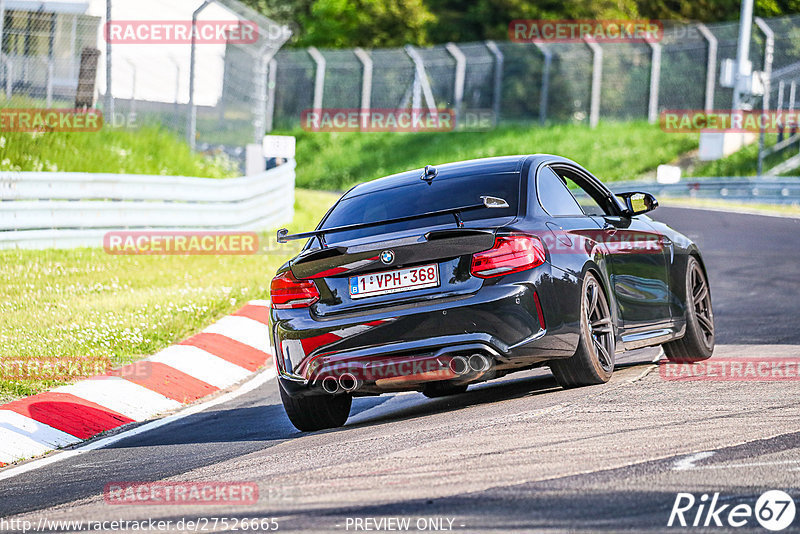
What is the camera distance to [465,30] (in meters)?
56.4

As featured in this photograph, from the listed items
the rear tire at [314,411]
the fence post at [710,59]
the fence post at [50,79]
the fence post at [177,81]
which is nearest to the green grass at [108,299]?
the rear tire at [314,411]

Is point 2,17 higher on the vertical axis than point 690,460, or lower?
higher

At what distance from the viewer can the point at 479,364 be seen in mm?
6922

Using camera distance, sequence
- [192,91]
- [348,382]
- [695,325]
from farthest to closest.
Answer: [192,91] < [695,325] < [348,382]

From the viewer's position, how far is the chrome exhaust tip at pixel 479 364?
691 cm

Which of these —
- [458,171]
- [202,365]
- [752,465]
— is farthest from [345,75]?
[752,465]

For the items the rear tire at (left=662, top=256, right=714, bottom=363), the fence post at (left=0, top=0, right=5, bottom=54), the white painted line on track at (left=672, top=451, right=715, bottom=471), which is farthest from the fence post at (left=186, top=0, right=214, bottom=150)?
Result: the white painted line on track at (left=672, top=451, right=715, bottom=471)

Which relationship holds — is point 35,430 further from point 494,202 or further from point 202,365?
point 494,202

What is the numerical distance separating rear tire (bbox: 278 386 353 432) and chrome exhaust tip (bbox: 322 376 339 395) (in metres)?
0.38

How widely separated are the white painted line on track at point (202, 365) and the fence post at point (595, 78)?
100 feet

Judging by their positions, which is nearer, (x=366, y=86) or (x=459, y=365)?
(x=459, y=365)

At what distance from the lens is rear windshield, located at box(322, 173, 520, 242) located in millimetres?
7344

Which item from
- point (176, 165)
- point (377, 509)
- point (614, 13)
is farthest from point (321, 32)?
point (377, 509)

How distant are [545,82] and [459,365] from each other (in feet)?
116
